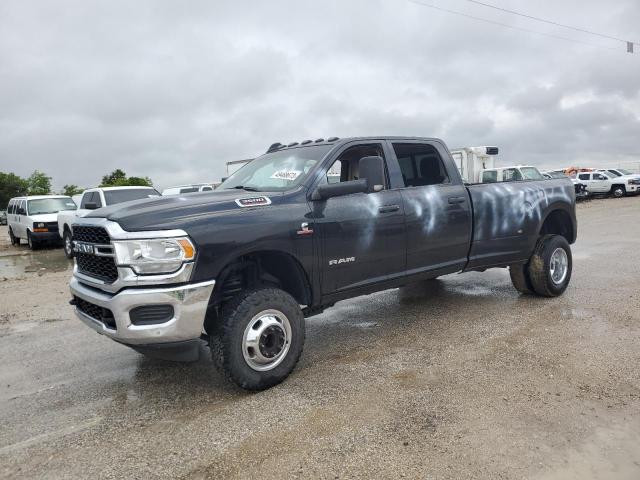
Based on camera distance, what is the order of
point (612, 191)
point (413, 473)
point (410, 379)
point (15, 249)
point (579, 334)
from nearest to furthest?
point (413, 473) → point (410, 379) → point (579, 334) → point (15, 249) → point (612, 191)

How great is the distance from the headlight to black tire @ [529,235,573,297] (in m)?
4.48

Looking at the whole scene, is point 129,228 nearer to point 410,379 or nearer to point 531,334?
point 410,379

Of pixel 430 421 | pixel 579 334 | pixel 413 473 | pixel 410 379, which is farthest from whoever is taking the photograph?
pixel 579 334

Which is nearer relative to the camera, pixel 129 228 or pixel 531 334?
pixel 129 228

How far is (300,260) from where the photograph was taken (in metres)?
3.95

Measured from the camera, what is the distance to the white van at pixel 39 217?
604 inches

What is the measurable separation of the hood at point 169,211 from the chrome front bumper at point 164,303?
435mm

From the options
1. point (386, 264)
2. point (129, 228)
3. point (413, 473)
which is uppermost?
point (129, 228)

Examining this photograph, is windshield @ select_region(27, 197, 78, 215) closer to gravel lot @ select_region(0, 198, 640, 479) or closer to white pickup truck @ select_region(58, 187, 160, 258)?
white pickup truck @ select_region(58, 187, 160, 258)

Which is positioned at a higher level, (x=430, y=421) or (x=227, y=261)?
(x=227, y=261)

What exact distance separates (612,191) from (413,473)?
35912mm

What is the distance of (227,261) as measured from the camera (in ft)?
11.6

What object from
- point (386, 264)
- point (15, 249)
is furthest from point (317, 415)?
point (15, 249)

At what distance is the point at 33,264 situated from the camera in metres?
12.5
